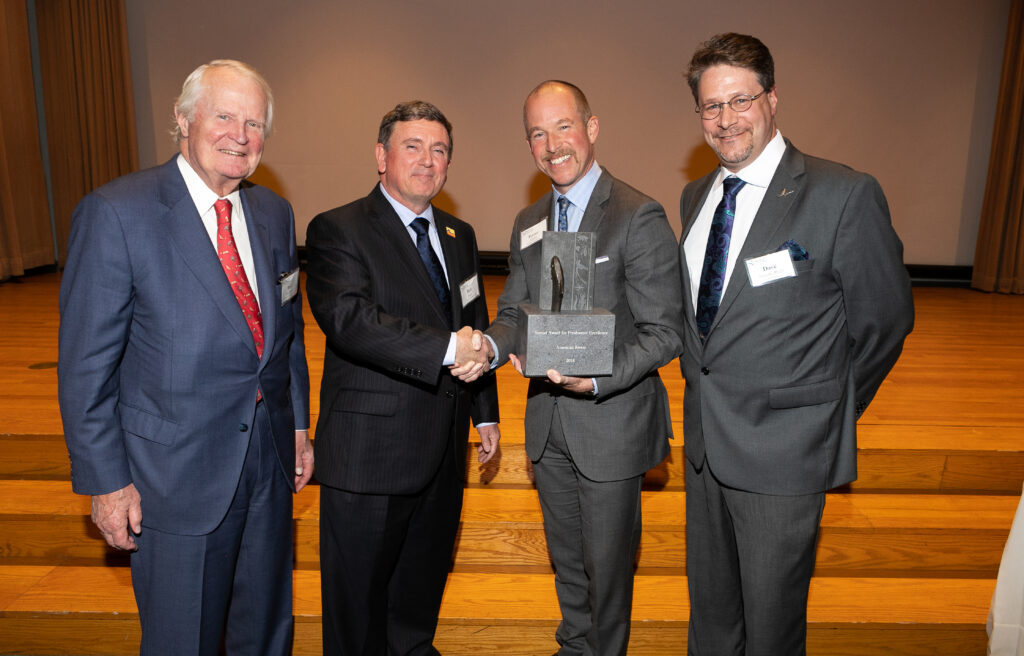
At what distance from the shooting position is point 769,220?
1756mm

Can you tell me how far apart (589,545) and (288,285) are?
1.10 meters

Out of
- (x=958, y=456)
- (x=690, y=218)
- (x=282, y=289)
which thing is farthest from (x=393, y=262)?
(x=958, y=456)

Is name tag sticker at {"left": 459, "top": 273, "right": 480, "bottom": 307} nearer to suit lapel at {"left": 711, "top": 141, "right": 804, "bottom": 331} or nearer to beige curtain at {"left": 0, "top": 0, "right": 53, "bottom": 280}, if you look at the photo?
suit lapel at {"left": 711, "top": 141, "right": 804, "bottom": 331}

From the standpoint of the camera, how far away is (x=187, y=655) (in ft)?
5.75

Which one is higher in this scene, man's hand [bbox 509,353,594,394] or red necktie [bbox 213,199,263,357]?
red necktie [bbox 213,199,263,357]

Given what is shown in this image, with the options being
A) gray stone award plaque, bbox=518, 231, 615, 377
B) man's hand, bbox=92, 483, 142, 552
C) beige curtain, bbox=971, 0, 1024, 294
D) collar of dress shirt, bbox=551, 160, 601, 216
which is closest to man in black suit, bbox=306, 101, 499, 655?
gray stone award plaque, bbox=518, 231, 615, 377

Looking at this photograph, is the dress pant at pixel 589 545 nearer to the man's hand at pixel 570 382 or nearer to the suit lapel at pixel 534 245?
the man's hand at pixel 570 382

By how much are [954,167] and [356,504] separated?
307 inches

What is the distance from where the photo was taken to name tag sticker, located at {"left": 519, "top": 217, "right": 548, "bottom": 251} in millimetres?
2105

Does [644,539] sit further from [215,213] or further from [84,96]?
[84,96]

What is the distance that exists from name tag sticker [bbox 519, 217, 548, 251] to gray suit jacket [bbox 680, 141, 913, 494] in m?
0.57

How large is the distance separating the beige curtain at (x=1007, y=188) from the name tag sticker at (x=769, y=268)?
23.0ft

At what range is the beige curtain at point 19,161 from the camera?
21.4ft

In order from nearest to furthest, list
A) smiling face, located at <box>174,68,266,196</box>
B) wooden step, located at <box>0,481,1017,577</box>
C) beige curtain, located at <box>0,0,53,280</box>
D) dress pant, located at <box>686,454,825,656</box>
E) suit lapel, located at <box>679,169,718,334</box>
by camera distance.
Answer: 1. smiling face, located at <box>174,68,266,196</box>
2. dress pant, located at <box>686,454,825,656</box>
3. suit lapel, located at <box>679,169,718,334</box>
4. wooden step, located at <box>0,481,1017,577</box>
5. beige curtain, located at <box>0,0,53,280</box>
